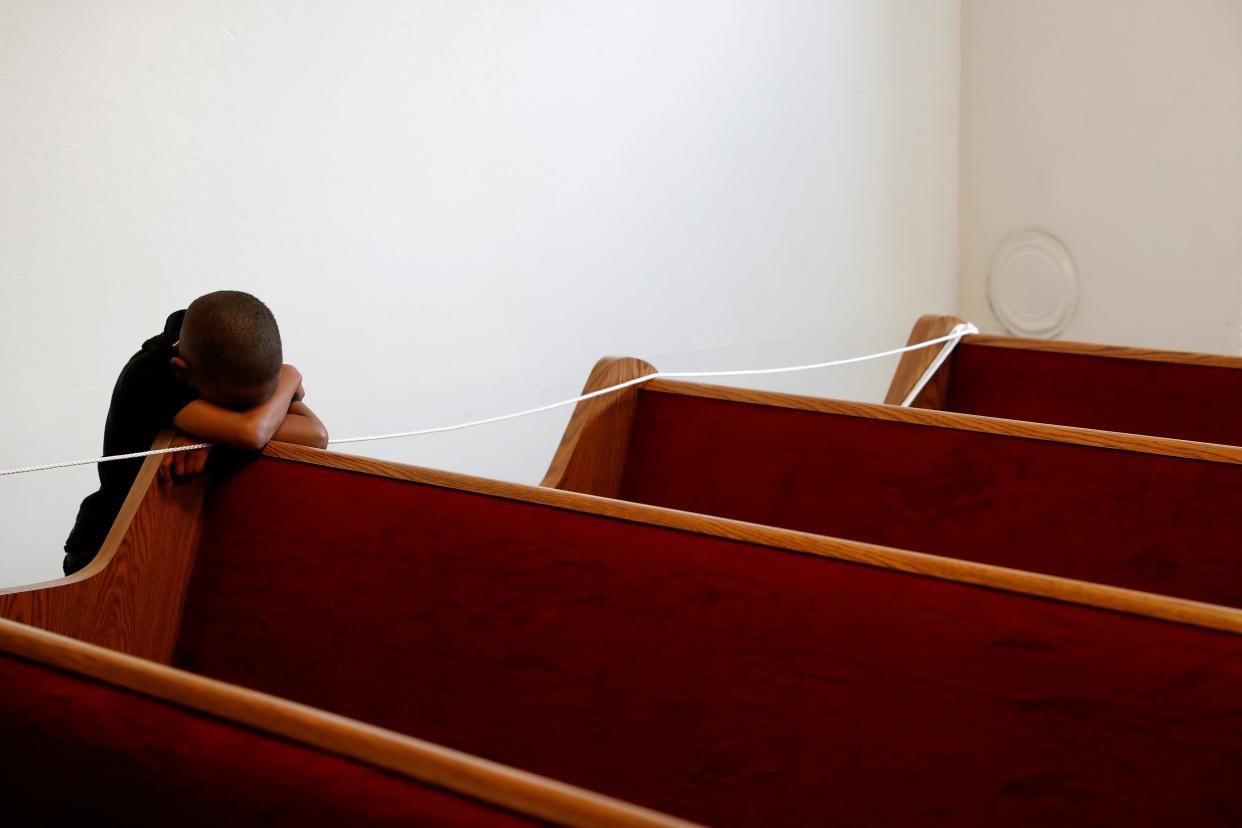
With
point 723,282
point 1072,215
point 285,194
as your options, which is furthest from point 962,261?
point 285,194

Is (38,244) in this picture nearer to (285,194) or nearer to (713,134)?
(285,194)

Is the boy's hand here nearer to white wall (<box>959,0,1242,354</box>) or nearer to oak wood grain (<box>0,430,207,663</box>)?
oak wood grain (<box>0,430,207,663</box>)

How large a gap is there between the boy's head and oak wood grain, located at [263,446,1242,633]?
0.39 ft

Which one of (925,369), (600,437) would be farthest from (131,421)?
(925,369)

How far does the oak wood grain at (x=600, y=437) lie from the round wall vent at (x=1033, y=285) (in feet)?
9.20

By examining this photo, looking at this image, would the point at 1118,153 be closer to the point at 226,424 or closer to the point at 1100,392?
the point at 1100,392

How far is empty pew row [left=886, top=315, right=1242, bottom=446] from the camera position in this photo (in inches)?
92.5

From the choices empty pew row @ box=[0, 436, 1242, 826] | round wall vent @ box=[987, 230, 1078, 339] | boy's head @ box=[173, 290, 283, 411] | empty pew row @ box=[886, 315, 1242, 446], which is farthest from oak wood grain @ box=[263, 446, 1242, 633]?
round wall vent @ box=[987, 230, 1078, 339]

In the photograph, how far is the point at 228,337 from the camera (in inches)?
61.6

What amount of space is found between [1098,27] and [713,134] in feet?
5.21

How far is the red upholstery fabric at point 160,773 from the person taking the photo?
78cm

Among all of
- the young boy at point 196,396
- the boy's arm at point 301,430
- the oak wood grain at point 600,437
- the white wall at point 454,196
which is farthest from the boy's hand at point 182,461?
the white wall at point 454,196

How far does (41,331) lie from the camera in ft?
7.29

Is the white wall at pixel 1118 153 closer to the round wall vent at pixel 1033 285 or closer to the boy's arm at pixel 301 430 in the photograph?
the round wall vent at pixel 1033 285
